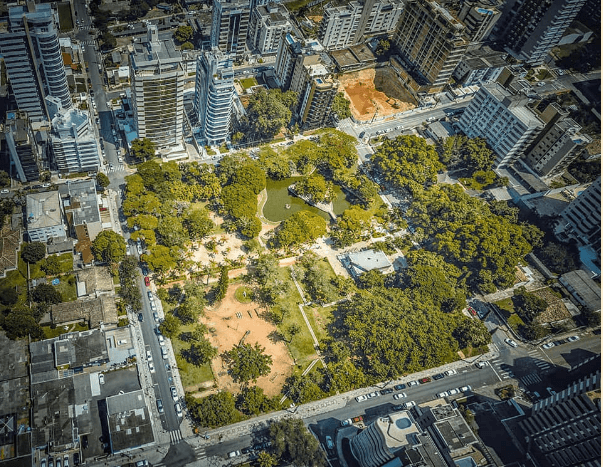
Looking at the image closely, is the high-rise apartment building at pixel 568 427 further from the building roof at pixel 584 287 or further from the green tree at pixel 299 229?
the green tree at pixel 299 229

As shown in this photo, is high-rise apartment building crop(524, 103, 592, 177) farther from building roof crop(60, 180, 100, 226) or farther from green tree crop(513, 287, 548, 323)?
building roof crop(60, 180, 100, 226)

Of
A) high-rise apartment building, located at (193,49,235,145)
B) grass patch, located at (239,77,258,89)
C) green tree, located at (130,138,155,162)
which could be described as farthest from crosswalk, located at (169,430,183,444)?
grass patch, located at (239,77,258,89)

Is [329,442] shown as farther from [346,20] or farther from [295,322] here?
[346,20]

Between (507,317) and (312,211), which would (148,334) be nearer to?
(312,211)

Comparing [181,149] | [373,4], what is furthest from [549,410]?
[373,4]

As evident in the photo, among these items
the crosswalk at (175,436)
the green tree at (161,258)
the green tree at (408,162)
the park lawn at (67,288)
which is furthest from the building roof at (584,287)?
the park lawn at (67,288)

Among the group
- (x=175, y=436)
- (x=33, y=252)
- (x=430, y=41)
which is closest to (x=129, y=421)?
(x=175, y=436)
